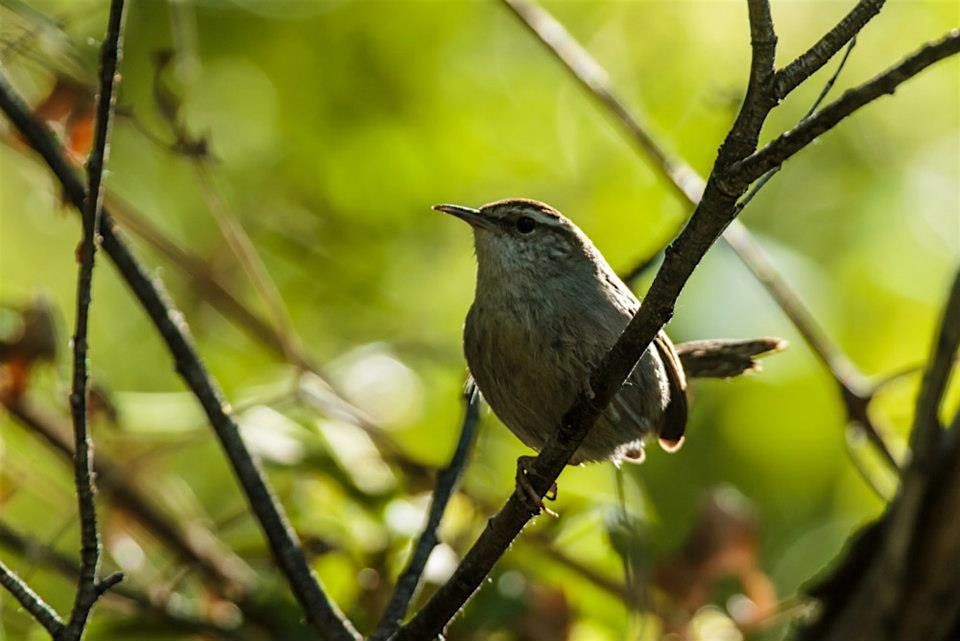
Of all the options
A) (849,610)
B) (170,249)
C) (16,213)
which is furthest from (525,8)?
(16,213)

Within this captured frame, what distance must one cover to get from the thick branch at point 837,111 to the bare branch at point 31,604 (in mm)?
1698

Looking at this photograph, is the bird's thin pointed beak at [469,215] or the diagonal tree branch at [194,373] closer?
the diagonal tree branch at [194,373]

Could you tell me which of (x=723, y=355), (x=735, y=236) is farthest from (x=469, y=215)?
(x=723, y=355)

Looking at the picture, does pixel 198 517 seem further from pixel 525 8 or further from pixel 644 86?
pixel 644 86

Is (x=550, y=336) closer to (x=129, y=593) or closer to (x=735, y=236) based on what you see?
(x=735, y=236)

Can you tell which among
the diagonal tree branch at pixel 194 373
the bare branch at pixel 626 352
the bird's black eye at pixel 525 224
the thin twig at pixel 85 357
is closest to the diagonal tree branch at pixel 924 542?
the bare branch at pixel 626 352

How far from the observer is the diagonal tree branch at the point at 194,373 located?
11.8 feet

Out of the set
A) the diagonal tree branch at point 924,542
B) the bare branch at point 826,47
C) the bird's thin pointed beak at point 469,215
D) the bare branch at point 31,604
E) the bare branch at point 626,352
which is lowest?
the diagonal tree branch at point 924,542

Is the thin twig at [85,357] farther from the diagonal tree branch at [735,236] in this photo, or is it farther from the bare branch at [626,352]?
the diagonal tree branch at [735,236]

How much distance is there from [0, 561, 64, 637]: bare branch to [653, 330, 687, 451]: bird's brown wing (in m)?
2.19

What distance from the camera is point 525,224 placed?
14.9ft

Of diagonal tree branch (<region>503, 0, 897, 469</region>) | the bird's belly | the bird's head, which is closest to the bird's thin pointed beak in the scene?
the bird's head

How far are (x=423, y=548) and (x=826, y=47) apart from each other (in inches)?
74.4

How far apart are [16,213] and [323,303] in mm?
2511
